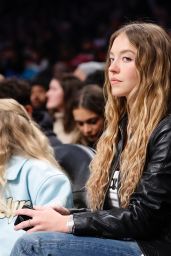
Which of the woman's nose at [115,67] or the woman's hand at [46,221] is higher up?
the woman's nose at [115,67]

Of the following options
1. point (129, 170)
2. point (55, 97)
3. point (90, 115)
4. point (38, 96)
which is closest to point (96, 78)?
point (55, 97)

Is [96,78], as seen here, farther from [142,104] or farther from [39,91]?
[142,104]

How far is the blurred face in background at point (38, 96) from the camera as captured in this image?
315 inches

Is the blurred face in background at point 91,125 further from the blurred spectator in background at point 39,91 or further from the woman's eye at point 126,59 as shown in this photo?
the woman's eye at point 126,59

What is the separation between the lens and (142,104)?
12.2 feet

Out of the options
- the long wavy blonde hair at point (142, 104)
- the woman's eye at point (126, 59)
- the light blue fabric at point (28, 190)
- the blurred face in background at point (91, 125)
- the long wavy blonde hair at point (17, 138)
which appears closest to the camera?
the long wavy blonde hair at point (142, 104)

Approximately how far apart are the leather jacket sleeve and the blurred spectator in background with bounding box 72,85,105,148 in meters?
2.43

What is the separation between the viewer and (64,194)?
4188 millimetres

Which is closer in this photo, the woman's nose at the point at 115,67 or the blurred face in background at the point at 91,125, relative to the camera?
the woman's nose at the point at 115,67

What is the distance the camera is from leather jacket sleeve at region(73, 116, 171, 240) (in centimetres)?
343

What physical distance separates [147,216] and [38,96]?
4851 millimetres

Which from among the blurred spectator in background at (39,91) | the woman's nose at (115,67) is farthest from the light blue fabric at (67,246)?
the blurred spectator in background at (39,91)

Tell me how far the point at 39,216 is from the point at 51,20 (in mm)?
10851

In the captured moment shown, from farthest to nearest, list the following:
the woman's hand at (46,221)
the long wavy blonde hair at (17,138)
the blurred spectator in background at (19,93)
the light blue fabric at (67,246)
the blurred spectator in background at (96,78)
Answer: the blurred spectator in background at (96,78) < the blurred spectator in background at (19,93) < the long wavy blonde hair at (17,138) < the woman's hand at (46,221) < the light blue fabric at (67,246)
